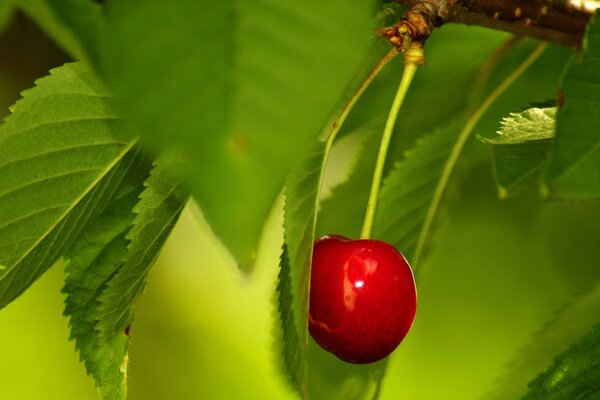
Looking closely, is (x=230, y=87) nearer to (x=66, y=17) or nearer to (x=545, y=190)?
(x=545, y=190)

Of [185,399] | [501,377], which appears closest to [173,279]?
[185,399]

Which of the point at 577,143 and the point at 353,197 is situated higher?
the point at 577,143

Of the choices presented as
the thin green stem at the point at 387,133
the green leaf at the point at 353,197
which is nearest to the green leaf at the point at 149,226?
the thin green stem at the point at 387,133

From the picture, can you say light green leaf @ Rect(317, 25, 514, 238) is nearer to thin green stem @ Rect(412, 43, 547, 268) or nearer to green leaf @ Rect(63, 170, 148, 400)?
thin green stem @ Rect(412, 43, 547, 268)

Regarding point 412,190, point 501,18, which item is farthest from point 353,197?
point 501,18

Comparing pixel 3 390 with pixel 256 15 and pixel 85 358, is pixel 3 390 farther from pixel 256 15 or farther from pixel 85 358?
pixel 256 15

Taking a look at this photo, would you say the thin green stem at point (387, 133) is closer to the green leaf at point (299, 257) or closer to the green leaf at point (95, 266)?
the green leaf at point (299, 257)
